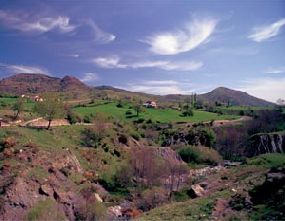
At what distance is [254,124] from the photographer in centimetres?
8256

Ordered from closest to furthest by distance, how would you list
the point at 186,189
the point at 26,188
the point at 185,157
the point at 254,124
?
1. the point at 26,188
2. the point at 186,189
3. the point at 185,157
4. the point at 254,124

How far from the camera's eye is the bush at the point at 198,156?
64938mm

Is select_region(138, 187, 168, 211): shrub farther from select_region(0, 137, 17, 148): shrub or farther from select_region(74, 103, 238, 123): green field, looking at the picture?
select_region(74, 103, 238, 123): green field

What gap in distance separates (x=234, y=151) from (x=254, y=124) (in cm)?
1273

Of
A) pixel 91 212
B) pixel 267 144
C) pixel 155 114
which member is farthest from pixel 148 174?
pixel 155 114

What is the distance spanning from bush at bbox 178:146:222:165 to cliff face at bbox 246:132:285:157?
7004 millimetres

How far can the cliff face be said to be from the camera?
65938mm

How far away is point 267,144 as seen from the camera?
66750mm

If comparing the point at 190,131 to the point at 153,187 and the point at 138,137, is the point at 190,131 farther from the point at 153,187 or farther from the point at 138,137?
the point at 153,187

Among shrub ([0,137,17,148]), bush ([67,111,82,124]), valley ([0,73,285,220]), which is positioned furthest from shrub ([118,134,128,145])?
shrub ([0,137,17,148])

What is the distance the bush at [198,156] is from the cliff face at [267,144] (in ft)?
23.0

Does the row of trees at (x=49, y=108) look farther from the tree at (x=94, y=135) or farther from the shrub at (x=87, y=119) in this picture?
the shrub at (x=87, y=119)

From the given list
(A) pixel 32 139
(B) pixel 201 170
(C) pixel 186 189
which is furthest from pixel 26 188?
(B) pixel 201 170

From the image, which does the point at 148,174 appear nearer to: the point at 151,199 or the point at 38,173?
the point at 151,199
